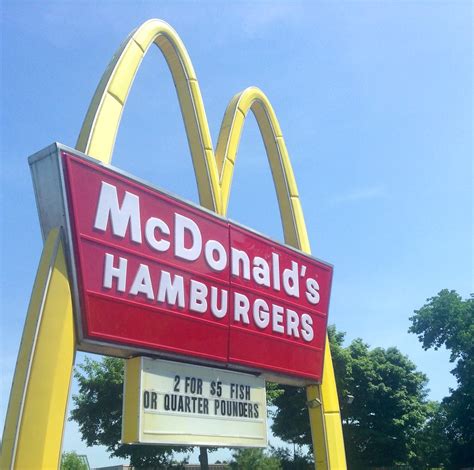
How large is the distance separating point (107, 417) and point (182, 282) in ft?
72.1

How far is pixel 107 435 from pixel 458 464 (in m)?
18.6

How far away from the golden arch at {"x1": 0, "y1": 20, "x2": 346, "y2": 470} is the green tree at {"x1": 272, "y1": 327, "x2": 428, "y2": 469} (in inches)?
767

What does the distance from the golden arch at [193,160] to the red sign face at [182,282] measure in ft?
1.69

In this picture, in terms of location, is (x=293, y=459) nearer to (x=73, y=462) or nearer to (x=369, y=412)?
(x=369, y=412)

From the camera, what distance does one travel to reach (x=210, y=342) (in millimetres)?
10258

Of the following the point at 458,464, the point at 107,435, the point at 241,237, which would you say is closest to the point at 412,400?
the point at 458,464

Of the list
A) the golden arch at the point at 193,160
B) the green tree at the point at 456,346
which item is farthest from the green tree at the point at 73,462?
the golden arch at the point at 193,160

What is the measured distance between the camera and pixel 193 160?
1231 cm

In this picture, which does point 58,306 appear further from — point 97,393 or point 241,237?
point 97,393

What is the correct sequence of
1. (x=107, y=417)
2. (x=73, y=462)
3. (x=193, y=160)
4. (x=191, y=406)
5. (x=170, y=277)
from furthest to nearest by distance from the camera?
1. (x=73, y=462)
2. (x=107, y=417)
3. (x=193, y=160)
4. (x=191, y=406)
5. (x=170, y=277)

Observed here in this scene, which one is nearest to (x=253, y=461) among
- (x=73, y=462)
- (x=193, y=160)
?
(x=193, y=160)

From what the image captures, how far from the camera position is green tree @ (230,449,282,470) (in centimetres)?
3123

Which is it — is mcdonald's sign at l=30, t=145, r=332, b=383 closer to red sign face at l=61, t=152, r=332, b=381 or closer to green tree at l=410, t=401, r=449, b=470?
red sign face at l=61, t=152, r=332, b=381

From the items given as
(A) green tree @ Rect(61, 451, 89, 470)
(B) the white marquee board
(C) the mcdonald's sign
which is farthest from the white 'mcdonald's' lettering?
(A) green tree @ Rect(61, 451, 89, 470)
